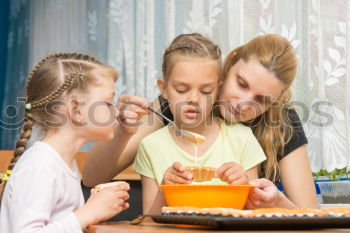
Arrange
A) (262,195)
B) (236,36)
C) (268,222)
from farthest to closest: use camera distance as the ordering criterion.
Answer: (236,36)
(262,195)
(268,222)

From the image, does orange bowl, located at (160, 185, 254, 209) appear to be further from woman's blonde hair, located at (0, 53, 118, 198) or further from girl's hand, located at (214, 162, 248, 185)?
woman's blonde hair, located at (0, 53, 118, 198)

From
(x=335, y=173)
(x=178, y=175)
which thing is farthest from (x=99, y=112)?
(x=335, y=173)

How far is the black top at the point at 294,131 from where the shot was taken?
167cm

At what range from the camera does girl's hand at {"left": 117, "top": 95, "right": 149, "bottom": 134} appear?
1357 millimetres

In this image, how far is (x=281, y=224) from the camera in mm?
782

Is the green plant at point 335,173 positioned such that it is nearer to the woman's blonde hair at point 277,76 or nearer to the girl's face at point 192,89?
the woman's blonde hair at point 277,76

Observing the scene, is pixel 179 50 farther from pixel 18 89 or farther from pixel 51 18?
pixel 18 89

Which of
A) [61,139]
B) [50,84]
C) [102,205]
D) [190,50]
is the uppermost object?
[190,50]

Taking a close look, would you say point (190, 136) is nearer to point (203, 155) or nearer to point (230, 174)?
point (203, 155)

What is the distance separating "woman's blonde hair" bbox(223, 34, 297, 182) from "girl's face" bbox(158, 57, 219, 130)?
11 cm

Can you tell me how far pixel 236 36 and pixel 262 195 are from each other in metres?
1.14

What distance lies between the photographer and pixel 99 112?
1254mm

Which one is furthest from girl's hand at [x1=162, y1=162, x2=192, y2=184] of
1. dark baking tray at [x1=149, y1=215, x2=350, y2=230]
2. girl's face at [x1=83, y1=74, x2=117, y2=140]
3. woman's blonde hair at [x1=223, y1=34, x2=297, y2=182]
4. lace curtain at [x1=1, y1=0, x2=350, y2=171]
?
lace curtain at [x1=1, y1=0, x2=350, y2=171]

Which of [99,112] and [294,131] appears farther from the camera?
[294,131]
